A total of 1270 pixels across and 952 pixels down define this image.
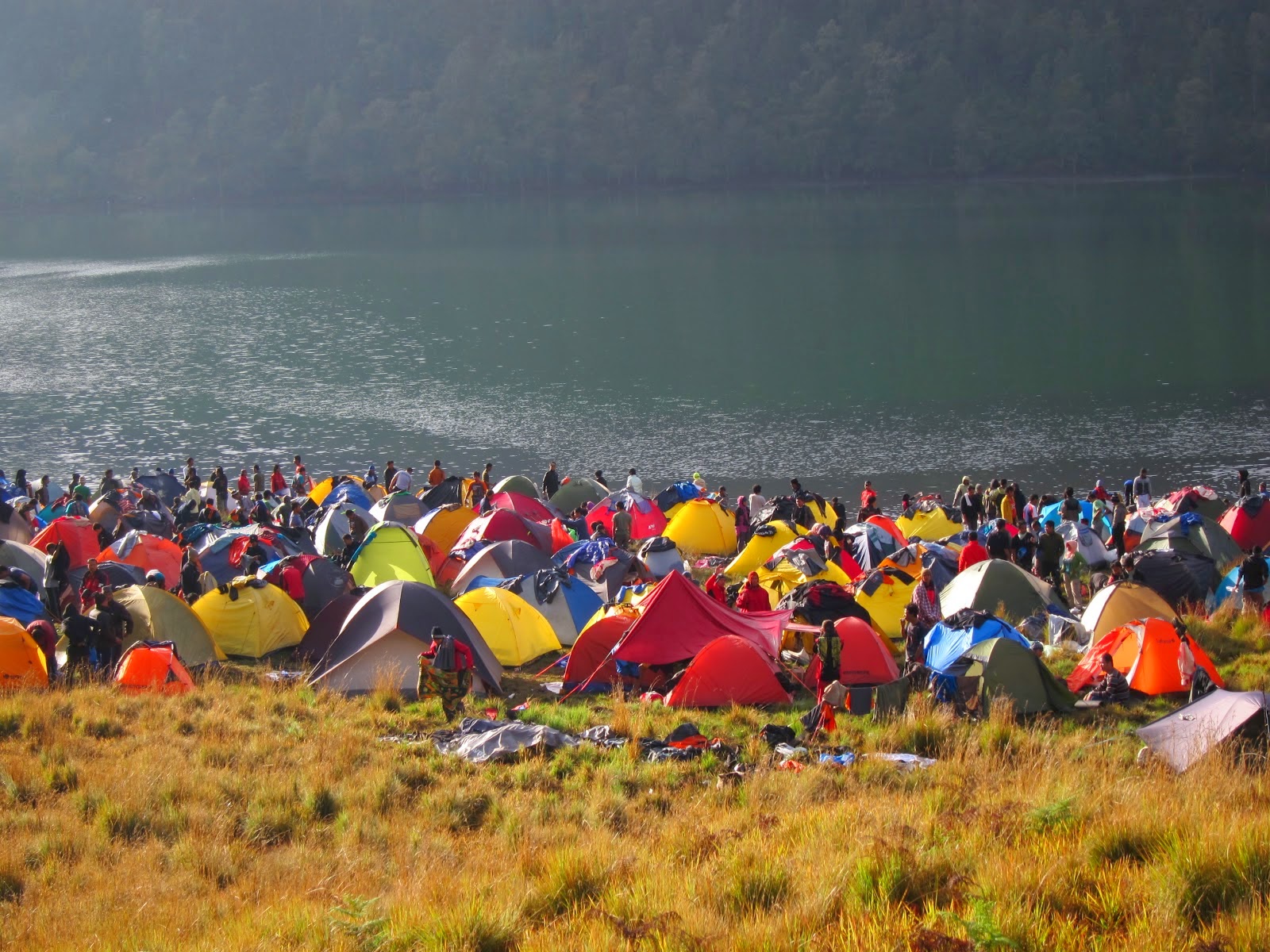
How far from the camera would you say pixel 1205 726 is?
913cm

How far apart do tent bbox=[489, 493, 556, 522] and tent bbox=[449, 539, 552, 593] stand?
353 centimetres

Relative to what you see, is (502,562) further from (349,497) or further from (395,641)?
(349,497)

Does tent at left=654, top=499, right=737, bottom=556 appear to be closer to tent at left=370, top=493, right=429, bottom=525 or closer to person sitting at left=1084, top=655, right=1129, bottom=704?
tent at left=370, top=493, right=429, bottom=525

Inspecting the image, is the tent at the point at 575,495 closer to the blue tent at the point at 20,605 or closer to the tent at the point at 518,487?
the tent at the point at 518,487

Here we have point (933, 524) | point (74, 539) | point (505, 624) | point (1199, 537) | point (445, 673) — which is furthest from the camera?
point (933, 524)

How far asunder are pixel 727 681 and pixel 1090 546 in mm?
7874

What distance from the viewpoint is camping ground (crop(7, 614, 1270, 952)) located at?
5.30m

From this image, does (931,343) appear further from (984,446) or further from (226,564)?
(226,564)

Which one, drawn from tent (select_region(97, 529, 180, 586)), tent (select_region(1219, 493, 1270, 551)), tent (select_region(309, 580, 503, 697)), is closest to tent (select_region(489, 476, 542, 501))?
Result: tent (select_region(97, 529, 180, 586))

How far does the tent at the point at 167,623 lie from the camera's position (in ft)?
42.7

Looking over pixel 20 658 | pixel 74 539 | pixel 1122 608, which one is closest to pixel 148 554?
pixel 74 539

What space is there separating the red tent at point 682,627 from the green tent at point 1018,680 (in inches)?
87.7

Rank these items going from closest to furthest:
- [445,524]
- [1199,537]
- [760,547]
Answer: [1199,537]
[760,547]
[445,524]

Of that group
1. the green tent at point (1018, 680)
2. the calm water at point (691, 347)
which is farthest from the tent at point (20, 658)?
the calm water at point (691, 347)
